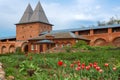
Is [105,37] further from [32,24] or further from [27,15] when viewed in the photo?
[27,15]

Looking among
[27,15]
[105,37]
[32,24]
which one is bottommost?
[105,37]

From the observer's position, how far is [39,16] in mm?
48250

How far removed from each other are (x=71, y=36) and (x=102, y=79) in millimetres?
32226

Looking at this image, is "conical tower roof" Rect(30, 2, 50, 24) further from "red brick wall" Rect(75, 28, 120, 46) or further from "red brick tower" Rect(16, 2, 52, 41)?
"red brick wall" Rect(75, 28, 120, 46)

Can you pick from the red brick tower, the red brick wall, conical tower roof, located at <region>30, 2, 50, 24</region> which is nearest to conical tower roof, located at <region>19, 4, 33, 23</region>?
the red brick tower

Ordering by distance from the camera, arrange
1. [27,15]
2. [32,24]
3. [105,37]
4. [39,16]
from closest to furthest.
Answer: [105,37] < [39,16] < [32,24] < [27,15]

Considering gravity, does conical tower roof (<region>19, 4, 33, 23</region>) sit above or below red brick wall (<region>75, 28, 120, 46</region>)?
above

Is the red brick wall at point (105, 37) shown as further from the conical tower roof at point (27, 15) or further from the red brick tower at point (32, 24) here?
the conical tower roof at point (27, 15)

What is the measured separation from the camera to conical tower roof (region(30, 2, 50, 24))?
48.2m

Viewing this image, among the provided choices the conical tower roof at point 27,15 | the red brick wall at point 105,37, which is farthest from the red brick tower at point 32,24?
the red brick wall at point 105,37

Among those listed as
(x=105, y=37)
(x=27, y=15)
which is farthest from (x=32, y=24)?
(x=105, y=37)

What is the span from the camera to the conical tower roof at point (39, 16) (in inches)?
1896

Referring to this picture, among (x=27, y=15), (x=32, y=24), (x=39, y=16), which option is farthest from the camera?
(x=27, y=15)

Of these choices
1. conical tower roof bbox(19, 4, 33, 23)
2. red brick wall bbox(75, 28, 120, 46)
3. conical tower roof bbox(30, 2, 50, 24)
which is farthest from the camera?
conical tower roof bbox(19, 4, 33, 23)
